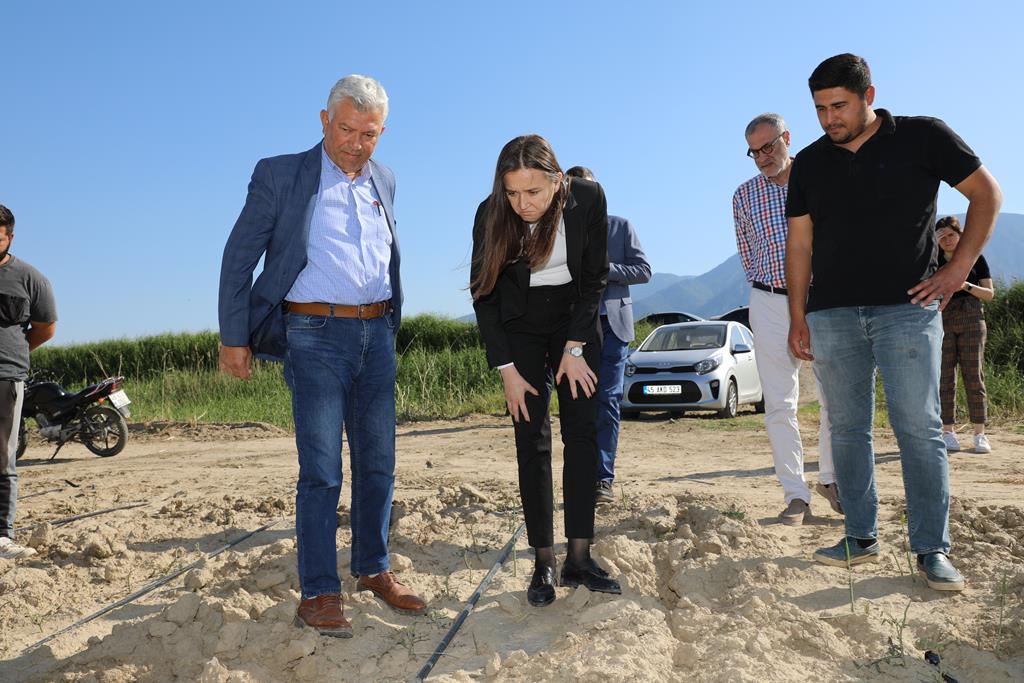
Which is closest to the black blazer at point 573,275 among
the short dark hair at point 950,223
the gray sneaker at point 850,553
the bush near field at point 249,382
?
the gray sneaker at point 850,553

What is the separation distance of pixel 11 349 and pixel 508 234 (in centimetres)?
329

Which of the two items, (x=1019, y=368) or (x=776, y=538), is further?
(x=1019, y=368)

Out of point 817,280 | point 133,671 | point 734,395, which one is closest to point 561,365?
point 817,280

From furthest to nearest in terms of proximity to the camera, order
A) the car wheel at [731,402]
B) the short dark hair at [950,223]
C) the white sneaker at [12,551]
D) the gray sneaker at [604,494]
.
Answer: the car wheel at [731,402], the short dark hair at [950,223], the gray sneaker at [604,494], the white sneaker at [12,551]

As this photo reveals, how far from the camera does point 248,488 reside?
698 centimetres

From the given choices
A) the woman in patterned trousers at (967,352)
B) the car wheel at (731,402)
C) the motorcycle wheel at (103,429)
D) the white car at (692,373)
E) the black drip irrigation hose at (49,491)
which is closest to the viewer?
the black drip irrigation hose at (49,491)

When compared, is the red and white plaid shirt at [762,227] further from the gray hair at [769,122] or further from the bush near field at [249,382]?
the bush near field at [249,382]

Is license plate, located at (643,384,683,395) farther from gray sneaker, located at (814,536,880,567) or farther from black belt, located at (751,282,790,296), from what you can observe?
gray sneaker, located at (814,536,880,567)

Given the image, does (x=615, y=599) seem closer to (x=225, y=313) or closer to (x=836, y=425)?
(x=836, y=425)

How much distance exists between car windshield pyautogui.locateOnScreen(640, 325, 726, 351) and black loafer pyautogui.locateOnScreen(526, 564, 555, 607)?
8981 mm

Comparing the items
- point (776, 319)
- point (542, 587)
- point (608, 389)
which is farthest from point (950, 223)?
point (542, 587)

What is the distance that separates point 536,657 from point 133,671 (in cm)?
150

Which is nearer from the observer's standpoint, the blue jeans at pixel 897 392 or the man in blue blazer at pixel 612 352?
the blue jeans at pixel 897 392

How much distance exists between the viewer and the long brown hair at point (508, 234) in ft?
10.8
